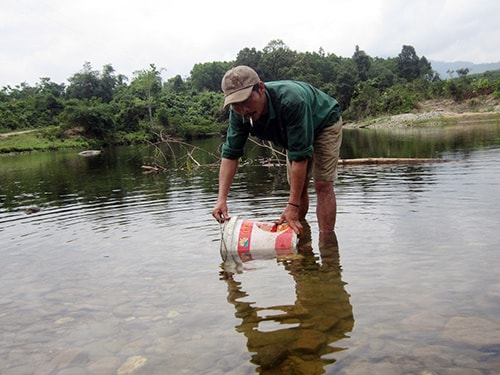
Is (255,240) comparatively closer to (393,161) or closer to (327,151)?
(327,151)

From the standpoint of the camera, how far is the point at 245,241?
415 cm

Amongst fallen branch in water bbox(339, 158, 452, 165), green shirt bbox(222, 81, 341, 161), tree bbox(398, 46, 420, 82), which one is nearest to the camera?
green shirt bbox(222, 81, 341, 161)

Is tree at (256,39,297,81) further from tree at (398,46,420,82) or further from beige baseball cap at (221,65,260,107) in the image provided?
beige baseball cap at (221,65,260,107)

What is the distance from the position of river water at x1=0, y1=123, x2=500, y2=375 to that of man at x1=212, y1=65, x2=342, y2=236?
575 millimetres

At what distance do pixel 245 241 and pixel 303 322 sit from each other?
155 centimetres

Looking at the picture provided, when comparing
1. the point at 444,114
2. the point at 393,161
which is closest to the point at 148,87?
the point at 444,114

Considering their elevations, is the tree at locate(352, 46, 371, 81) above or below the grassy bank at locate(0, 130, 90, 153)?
above

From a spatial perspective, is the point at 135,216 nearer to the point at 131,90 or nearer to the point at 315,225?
the point at 315,225

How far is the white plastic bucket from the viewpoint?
4.15 metres

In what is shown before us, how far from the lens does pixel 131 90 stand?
277 feet

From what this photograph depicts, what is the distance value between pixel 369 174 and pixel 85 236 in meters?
6.99

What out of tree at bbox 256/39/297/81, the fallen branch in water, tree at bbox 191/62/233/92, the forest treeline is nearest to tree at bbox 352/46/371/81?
the forest treeline

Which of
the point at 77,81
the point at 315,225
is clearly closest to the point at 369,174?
the point at 315,225

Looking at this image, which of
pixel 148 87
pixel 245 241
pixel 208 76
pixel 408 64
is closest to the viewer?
pixel 245 241
